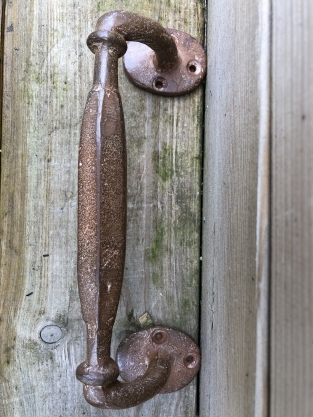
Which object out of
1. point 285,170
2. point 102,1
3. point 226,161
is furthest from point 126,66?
point 285,170

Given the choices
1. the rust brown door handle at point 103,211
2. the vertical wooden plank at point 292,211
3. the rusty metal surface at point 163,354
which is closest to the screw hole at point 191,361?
the rusty metal surface at point 163,354

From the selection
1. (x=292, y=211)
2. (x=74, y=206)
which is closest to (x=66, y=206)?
(x=74, y=206)

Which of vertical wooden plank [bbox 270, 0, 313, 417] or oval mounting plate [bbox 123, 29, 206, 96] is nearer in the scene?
vertical wooden plank [bbox 270, 0, 313, 417]

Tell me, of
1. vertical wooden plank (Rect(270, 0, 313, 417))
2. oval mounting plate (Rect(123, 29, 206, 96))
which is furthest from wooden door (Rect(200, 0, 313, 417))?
oval mounting plate (Rect(123, 29, 206, 96))

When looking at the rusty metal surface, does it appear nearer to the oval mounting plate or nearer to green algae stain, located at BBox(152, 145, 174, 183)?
green algae stain, located at BBox(152, 145, 174, 183)

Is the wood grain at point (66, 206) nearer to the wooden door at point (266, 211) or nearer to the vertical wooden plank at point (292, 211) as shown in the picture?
the wooden door at point (266, 211)
